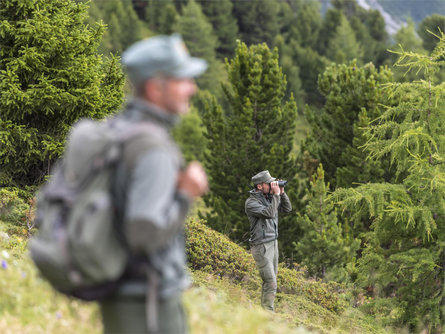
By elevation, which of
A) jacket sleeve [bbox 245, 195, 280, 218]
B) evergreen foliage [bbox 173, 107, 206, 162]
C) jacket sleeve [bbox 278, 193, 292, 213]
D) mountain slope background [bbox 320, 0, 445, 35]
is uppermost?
jacket sleeve [bbox 245, 195, 280, 218]

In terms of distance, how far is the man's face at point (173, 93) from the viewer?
261cm

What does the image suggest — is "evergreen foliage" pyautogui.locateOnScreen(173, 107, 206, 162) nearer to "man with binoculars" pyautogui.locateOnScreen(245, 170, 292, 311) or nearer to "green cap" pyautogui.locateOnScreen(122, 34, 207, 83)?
"man with binoculars" pyautogui.locateOnScreen(245, 170, 292, 311)

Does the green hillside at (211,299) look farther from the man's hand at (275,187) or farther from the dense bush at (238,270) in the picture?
the man's hand at (275,187)

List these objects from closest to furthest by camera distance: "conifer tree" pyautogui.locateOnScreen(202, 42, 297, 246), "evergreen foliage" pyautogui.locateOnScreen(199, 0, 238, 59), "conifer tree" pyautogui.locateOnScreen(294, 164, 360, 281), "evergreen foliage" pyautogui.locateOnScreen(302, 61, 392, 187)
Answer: "conifer tree" pyautogui.locateOnScreen(294, 164, 360, 281)
"conifer tree" pyautogui.locateOnScreen(202, 42, 297, 246)
"evergreen foliage" pyautogui.locateOnScreen(302, 61, 392, 187)
"evergreen foliage" pyautogui.locateOnScreen(199, 0, 238, 59)

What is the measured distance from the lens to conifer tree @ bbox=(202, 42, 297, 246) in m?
17.7

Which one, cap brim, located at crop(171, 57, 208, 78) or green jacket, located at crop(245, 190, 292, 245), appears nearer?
cap brim, located at crop(171, 57, 208, 78)

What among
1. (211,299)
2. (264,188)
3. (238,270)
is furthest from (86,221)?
(238,270)

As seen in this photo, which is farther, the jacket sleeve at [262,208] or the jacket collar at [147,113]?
the jacket sleeve at [262,208]

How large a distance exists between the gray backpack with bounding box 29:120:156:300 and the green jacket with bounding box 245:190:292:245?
635cm

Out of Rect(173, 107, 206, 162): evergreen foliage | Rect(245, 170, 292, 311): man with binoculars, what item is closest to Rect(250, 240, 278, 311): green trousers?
Rect(245, 170, 292, 311): man with binoculars

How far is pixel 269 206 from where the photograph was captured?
8812mm

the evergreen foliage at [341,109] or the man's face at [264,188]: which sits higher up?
the man's face at [264,188]

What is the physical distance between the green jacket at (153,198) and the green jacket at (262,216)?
618cm

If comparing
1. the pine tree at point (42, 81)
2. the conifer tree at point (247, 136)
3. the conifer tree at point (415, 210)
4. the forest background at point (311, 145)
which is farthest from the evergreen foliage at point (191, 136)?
the conifer tree at point (415, 210)
